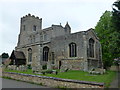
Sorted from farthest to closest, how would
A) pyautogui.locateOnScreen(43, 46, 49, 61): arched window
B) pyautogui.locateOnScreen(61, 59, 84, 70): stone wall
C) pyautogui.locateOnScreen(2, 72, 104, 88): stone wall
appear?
pyautogui.locateOnScreen(43, 46, 49, 61): arched window → pyautogui.locateOnScreen(61, 59, 84, 70): stone wall → pyautogui.locateOnScreen(2, 72, 104, 88): stone wall

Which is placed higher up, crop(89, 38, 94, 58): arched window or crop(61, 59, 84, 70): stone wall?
crop(89, 38, 94, 58): arched window

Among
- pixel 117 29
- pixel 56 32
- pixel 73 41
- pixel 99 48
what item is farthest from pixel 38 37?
pixel 117 29

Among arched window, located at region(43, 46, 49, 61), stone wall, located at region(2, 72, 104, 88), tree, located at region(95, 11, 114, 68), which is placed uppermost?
tree, located at region(95, 11, 114, 68)

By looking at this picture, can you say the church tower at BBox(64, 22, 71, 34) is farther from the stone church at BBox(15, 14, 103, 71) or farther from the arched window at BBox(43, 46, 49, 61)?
the arched window at BBox(43, 46, 49, 61)

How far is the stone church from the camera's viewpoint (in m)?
28.4

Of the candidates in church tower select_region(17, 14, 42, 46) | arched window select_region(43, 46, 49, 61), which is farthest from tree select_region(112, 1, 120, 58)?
church tower select_region(17, 14, 42, 46)

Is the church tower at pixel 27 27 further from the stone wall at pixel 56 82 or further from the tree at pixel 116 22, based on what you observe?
the tree at pixel 116 22

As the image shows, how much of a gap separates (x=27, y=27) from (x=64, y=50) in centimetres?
1961

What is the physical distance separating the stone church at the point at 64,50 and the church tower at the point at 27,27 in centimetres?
194

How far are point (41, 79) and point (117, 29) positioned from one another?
471 inches

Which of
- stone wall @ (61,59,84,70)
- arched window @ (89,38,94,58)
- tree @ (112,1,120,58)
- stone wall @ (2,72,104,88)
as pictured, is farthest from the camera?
arched window @ (89,38,94,58)

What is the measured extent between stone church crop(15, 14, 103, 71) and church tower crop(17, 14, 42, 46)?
1.94 meters

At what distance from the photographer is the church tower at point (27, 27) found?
46.5 metres

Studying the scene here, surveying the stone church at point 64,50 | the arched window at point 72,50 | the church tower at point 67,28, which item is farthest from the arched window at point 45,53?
the arched window at point 72,50
